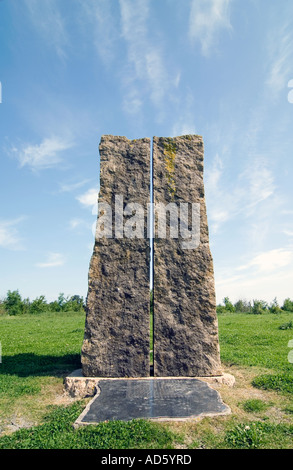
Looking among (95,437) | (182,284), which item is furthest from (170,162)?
(95,437)

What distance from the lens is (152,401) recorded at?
4.57 metres

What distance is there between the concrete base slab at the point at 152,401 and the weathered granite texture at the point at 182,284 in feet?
1.31

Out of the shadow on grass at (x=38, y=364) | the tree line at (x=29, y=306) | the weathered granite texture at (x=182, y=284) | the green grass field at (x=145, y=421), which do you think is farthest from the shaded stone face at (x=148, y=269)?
the tree line at (x=29, y=306)

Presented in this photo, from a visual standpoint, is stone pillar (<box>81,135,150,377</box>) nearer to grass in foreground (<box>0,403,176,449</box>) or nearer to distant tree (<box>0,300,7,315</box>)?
grass in foreground (<box>0,403,176,449</box>)

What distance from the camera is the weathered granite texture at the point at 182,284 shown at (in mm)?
5820

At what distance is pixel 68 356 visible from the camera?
781 cm

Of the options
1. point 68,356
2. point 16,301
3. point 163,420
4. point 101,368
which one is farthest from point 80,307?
point 163,420

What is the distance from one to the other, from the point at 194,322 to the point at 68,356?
3539mm

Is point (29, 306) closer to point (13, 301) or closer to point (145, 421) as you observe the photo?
point (13, 301)

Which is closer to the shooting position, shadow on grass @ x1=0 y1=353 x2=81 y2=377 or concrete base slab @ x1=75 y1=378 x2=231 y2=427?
concrete base slab @ x1=75 y1=378 x2=231 y2=427

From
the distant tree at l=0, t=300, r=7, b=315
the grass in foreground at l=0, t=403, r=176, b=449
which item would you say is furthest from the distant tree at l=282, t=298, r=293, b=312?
the distant tree at l=0, t=300, r=7, b=315

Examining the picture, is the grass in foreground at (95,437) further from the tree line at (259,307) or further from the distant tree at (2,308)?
the distant tree at (2,308)

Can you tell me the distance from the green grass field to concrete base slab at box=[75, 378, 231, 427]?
175 mm

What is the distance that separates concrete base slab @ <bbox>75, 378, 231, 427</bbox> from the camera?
412 cm
